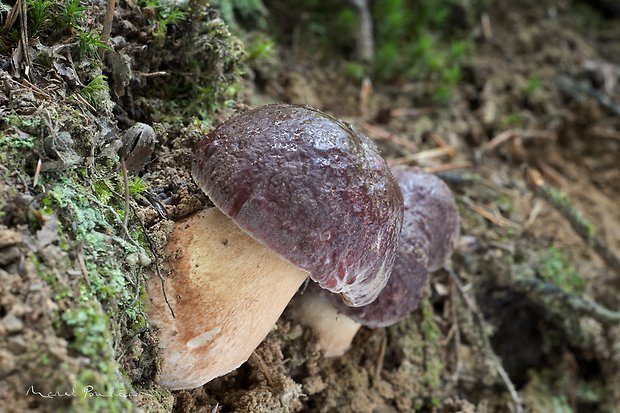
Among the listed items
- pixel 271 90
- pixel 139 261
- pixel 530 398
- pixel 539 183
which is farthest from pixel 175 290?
pixel 539 183

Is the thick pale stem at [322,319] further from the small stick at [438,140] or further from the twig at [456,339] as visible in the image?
the small stick at [438,140]

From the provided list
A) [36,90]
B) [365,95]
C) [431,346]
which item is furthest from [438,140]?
[36,90]

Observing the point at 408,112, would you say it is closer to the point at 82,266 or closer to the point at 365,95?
the point at 365,95

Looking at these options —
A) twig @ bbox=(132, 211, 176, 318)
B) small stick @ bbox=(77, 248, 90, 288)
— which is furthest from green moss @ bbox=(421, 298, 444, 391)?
small stick @ bbox=(77, 248, 90, 288)

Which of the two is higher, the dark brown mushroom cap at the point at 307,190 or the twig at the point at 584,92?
the dark brown mushroom cap at the point at 307,190

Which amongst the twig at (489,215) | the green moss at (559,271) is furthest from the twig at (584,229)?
the twig at (489,215)

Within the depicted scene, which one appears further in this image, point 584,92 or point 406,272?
point 584,92

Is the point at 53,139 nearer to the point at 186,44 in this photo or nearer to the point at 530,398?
the point at 186,44

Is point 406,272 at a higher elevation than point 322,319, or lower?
higher
